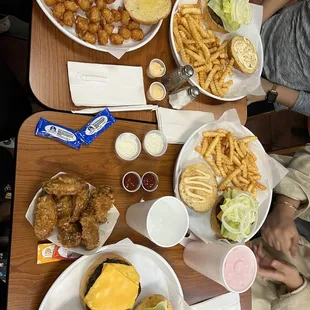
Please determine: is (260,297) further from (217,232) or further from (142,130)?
(142,130)

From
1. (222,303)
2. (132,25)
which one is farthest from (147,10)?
(222,303)

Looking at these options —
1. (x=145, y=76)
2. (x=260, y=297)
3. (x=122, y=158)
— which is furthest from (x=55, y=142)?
(x=260, y=297)

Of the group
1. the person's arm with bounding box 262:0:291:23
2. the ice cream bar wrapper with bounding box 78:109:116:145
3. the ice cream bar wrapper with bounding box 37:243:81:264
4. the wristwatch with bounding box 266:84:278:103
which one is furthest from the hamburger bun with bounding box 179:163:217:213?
the person's arm with bounding box 262:0:291:23

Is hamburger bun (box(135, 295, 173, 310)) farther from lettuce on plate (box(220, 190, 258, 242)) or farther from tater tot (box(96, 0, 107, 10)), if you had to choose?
tater tot (box(96, 0, 107, 10))

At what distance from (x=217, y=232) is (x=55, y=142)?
2.44 ft

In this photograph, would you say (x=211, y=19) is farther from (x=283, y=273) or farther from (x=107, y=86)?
(x=283, y=273)

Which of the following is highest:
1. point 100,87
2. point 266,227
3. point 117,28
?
point 117,28

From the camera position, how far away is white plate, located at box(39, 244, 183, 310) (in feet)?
3.97

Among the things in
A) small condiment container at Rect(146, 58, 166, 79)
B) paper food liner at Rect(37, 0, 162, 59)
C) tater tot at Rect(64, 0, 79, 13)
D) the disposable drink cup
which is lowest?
the disposable drink cup

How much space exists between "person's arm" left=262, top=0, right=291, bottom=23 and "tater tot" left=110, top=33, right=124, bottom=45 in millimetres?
1056

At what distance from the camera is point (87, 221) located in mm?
1196

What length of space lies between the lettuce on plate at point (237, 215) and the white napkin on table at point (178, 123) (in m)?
0.32

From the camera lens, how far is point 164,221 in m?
1.25

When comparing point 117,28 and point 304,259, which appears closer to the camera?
point 117,28
